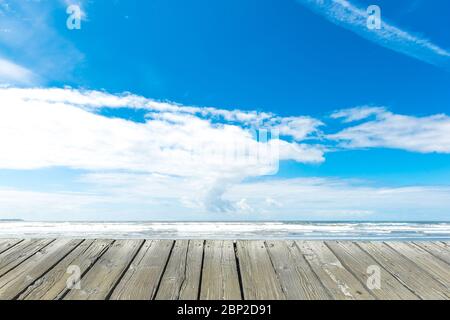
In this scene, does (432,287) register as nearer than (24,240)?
Yes

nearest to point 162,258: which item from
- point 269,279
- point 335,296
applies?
point 269,279

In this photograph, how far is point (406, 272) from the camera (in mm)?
2406

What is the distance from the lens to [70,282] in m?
2.13

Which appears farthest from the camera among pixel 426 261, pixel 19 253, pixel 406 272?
pixel 19 253

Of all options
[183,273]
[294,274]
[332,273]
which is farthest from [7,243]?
[332,273]

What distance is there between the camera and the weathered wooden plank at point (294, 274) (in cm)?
196

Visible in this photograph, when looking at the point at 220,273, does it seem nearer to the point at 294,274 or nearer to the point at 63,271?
the point at 294,274

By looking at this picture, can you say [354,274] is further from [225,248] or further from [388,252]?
[225,248]

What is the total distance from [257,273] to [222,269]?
22 centimetres

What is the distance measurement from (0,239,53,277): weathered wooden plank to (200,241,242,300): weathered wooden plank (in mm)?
1264

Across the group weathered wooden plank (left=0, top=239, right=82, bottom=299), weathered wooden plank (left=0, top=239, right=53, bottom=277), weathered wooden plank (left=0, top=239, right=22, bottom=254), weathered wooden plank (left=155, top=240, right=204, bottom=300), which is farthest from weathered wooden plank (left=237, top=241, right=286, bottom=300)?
weathered wooden plank (left=0, top=239, right=22, bottom=254)

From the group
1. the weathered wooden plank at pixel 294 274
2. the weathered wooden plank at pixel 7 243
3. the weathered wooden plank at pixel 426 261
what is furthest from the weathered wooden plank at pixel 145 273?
the weathered wooden plank at pixel 426 261
